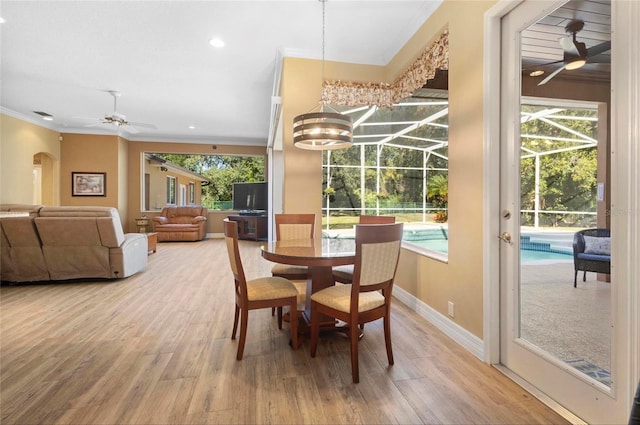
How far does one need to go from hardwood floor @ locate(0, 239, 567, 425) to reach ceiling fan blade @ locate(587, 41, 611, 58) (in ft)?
6.10

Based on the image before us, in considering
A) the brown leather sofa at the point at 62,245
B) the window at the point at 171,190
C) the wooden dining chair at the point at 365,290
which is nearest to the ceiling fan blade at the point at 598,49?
the wooden dining chair at the point at 365,290

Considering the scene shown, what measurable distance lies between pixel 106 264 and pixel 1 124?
4648 millimetres

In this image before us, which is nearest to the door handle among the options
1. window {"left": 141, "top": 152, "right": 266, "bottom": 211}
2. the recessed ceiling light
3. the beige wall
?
the recessed ceiling light

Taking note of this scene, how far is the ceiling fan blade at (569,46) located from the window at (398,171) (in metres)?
1.10

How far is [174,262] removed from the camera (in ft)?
18.7

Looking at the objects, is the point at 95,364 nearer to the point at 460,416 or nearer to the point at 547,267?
the point at 460,416

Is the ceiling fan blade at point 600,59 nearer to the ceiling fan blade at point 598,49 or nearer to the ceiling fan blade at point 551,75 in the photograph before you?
the ceiling fan blade at point 598,49

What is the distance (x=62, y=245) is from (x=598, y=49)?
5564 mm

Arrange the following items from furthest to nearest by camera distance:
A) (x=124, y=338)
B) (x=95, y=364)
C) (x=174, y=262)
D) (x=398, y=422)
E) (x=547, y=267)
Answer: (x=174, y=262) < (x=124, y=338) < (x=95, y=364) < (x=547, y=267) < (x=398, y=422)

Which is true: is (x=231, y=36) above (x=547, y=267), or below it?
above

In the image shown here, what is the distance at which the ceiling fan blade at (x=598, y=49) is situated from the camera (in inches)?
58.0

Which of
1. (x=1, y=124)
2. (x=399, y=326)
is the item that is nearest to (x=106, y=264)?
(x=399, y=326)

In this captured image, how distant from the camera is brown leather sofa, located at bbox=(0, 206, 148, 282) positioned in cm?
392

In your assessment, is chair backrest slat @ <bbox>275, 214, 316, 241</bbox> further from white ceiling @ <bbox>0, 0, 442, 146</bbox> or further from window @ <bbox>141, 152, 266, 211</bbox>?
window @ <bbox>141, 152, 266, 211</bbox>
